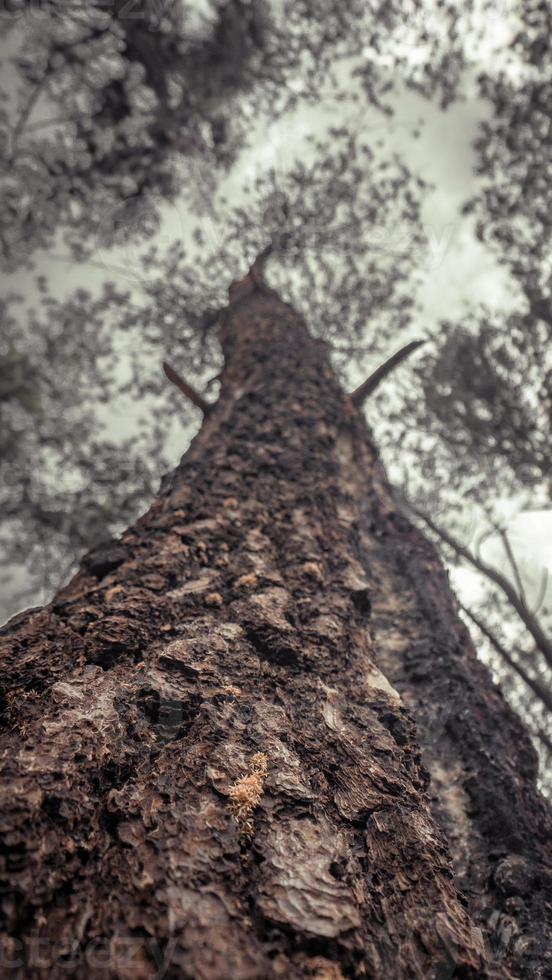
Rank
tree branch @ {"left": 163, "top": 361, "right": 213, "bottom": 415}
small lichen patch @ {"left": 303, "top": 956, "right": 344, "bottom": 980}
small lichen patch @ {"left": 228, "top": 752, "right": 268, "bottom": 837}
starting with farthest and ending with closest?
tree branch @ {"left": 163, "top": 361, "right": 213, "bottom": 415}
small lichen patch @ {"left": 228, "top": 752, "right": 268, "bottom": 837}
small lichen patch @ {"left": 303, "top": 956, "right": 344, "bottom": 980}

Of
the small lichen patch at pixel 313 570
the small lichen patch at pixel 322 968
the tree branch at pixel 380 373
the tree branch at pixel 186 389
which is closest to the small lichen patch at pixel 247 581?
the small lichen patch at pixel 313 570

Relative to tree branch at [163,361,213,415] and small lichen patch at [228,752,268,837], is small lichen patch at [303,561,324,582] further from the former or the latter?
tree branch at [163,361,213,415]

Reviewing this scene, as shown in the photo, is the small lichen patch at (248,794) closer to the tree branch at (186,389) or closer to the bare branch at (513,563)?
the tree branch at (186,389)

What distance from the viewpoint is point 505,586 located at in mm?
8688

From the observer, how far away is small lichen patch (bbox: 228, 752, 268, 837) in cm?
93

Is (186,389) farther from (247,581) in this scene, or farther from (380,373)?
(247,581)

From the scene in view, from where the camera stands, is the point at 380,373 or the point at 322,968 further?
the point at 380,373

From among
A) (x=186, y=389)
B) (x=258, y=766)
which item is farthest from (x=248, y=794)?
(x=186, y=389)

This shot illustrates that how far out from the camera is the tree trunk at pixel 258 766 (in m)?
0.74

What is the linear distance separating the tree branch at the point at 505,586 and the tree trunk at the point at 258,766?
6468mm

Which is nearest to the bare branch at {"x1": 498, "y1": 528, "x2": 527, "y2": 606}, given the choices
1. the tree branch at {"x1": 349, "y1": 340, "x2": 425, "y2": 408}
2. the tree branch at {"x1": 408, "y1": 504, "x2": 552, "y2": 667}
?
the tree branch at {"x1": 408, "y1": 504, "x2": 552, "y2": 667}

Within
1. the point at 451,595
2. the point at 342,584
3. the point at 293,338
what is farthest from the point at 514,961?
the point at 293,338

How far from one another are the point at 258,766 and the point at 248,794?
71 millimetres

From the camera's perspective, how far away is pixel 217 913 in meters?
0.75
